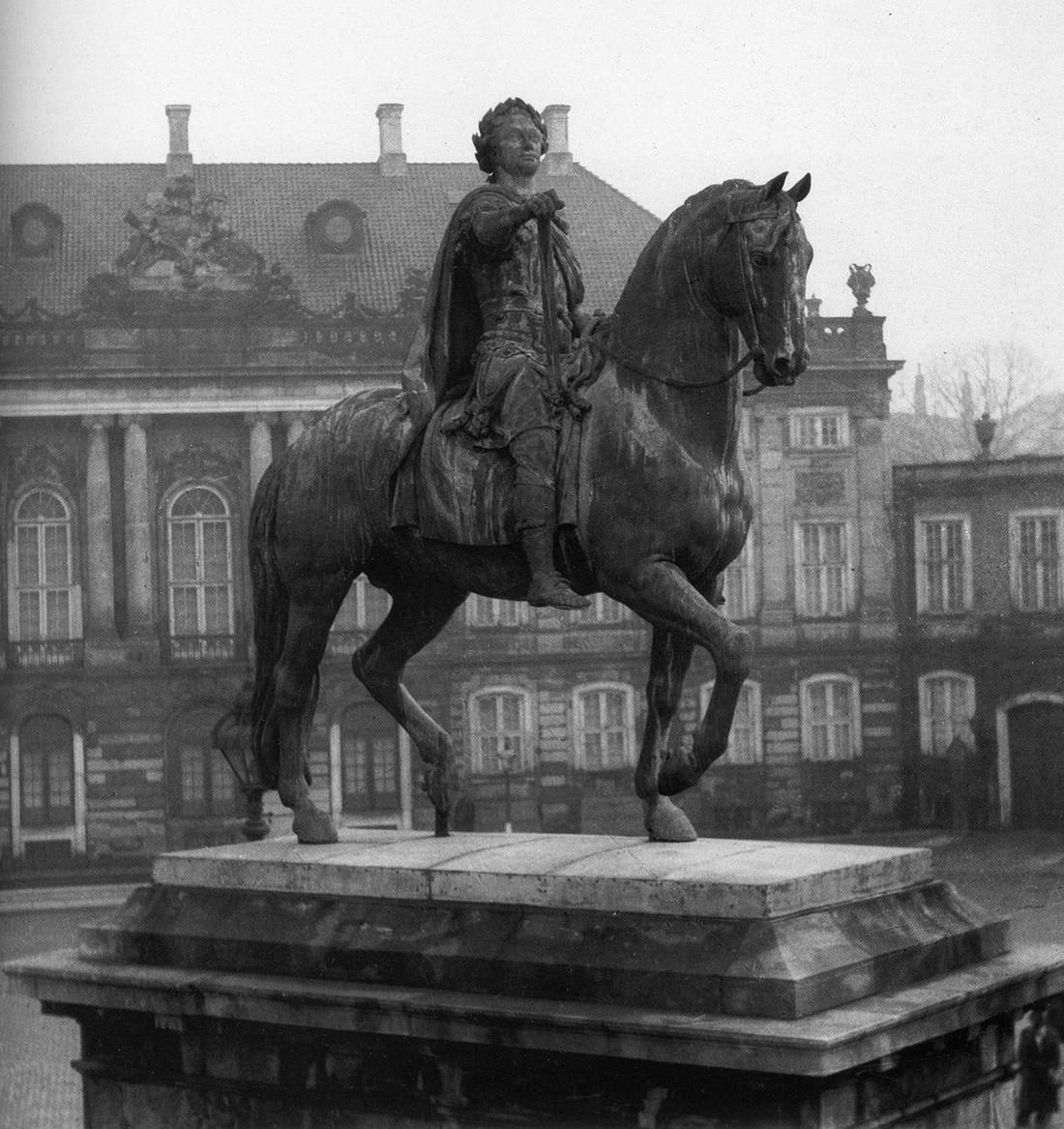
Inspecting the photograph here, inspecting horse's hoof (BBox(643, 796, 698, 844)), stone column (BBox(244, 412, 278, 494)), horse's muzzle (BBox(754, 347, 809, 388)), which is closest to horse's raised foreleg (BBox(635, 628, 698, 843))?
horse's hoof (BBox(643, 796, 698, 844))

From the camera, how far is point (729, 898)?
5.85m

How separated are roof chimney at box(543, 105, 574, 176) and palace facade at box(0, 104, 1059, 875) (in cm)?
144

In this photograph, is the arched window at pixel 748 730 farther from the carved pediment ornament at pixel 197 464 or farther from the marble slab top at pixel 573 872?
the marble slab top at pixel 573 872

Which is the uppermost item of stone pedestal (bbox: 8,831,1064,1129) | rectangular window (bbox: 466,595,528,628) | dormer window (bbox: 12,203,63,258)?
dormer window (bbox: 12,203,63,258)

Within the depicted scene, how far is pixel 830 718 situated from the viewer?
37188mm

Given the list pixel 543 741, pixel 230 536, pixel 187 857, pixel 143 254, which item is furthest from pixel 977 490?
pixel 187 857

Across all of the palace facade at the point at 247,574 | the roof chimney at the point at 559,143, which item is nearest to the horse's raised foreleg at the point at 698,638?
the palace facade at the point at 247,574

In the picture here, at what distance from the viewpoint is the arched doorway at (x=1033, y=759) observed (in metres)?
35.2

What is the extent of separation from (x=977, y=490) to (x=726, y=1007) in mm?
31628

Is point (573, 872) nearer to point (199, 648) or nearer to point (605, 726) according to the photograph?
point (199, 648)

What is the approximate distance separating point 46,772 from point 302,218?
11.4 m

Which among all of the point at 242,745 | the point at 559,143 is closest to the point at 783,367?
the point at 242,745

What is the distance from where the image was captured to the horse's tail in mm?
7598

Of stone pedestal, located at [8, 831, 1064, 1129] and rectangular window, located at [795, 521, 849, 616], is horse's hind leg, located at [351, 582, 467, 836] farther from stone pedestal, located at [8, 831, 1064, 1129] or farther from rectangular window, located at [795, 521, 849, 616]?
rectangular window, located at [795, 521, 849, 616]
